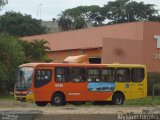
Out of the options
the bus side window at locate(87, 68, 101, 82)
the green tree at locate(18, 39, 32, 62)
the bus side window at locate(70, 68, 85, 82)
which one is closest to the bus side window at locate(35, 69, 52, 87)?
the bus side window at locate(70, 68, 85, 82)

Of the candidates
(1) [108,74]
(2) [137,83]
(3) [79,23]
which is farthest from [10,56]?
(3) [79,23]

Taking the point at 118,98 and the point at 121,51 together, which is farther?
the point at 121,51

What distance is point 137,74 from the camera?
33375mm

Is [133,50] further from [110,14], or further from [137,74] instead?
[110,14]

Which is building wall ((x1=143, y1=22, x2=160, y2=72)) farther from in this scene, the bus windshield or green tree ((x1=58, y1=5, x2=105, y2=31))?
green tree ((x1=58, y1=5, x2=105, y2=31))

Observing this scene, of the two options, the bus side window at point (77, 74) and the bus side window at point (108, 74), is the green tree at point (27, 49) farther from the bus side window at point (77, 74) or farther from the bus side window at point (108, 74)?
the bus side window at point (77, 74)

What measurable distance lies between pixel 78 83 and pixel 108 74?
7.13 feet

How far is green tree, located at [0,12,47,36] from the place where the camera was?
102 m

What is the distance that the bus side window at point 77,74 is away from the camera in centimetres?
3074

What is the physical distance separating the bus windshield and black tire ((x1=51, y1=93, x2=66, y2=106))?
1.56 m

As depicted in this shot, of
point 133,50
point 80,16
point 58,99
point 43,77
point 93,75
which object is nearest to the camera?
point 43,77

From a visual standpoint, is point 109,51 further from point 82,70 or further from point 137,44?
point 82,70

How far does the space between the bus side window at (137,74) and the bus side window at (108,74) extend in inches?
57.8

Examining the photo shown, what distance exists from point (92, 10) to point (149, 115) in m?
109
